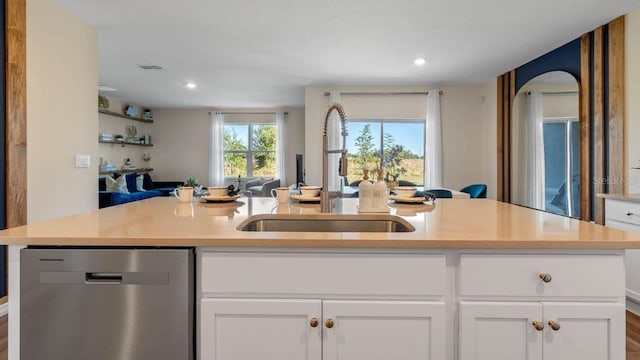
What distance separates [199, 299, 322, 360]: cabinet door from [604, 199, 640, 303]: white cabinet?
2.52 meters

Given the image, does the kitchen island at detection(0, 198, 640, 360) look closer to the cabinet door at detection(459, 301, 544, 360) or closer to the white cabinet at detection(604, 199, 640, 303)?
the cabinet door at detection(459, 301, 544, 360)

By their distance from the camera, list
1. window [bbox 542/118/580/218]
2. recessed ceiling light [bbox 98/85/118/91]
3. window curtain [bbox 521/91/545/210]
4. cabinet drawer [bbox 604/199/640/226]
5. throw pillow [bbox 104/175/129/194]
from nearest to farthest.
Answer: cabinet drawer [bbox 604/199/640/226] < window [bbox 542/118/580/218] < window curtain [bbox 521/91/545/210] < recessed ceiling light [bbox 98/85/118/91] < throw pillow [bbox 104/175/129/194]

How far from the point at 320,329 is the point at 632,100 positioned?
3.55 metres

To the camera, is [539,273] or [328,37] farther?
[328,37]

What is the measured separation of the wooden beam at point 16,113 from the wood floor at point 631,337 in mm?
688

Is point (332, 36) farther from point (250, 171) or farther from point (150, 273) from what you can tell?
point (250, 171)

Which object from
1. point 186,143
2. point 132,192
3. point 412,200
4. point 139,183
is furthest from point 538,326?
point 186,143

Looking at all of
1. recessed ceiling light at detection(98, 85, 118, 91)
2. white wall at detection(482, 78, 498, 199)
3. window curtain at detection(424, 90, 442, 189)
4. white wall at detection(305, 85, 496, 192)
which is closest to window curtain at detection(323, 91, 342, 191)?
white wall at detection(305, 85, 496, 192)

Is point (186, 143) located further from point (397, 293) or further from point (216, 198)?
point (397, 293)

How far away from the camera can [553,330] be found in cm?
102

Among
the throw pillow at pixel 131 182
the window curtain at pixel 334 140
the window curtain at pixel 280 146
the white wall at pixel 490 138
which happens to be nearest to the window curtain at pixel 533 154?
the white wall at pixel 490 138

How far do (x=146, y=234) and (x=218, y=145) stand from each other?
26.3ft

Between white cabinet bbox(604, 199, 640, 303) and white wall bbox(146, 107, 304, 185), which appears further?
white wall bbox(146, 107, 304, 185)

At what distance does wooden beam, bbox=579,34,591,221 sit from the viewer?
369 centimetres
